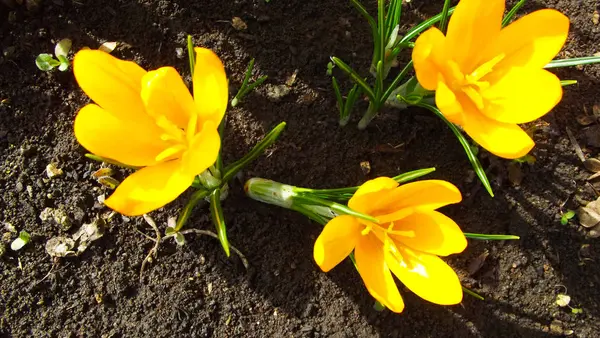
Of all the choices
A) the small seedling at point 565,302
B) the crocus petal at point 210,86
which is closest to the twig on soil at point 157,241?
the crocus petal at point 210,86

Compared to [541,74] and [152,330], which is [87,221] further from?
[541,74]

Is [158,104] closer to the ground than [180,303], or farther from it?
farther from it

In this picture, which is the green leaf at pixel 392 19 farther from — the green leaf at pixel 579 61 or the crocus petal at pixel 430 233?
the crocus petal at pixel 430 233

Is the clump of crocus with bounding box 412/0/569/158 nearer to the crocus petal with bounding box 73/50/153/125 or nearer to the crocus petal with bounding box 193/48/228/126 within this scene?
the crocus petal with bounding box 193/48/228/126

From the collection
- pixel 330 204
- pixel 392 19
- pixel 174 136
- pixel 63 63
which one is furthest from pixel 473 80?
pixel 63 63

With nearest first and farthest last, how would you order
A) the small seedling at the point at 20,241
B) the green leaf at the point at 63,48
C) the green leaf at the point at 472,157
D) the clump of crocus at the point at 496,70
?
the clump of crocus at the point at 496,70 < the green leaf at the point at 472,157 < the small seedling at the point at 20,241 < the green leaf at the point at 63,48

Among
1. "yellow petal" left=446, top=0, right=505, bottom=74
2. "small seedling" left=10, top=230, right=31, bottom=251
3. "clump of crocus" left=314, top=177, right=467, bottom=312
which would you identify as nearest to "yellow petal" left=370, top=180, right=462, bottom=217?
"clump of crocus" left=314, top=177, right=467, bottom=312

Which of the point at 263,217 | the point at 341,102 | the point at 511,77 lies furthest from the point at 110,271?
the point at 511,77
